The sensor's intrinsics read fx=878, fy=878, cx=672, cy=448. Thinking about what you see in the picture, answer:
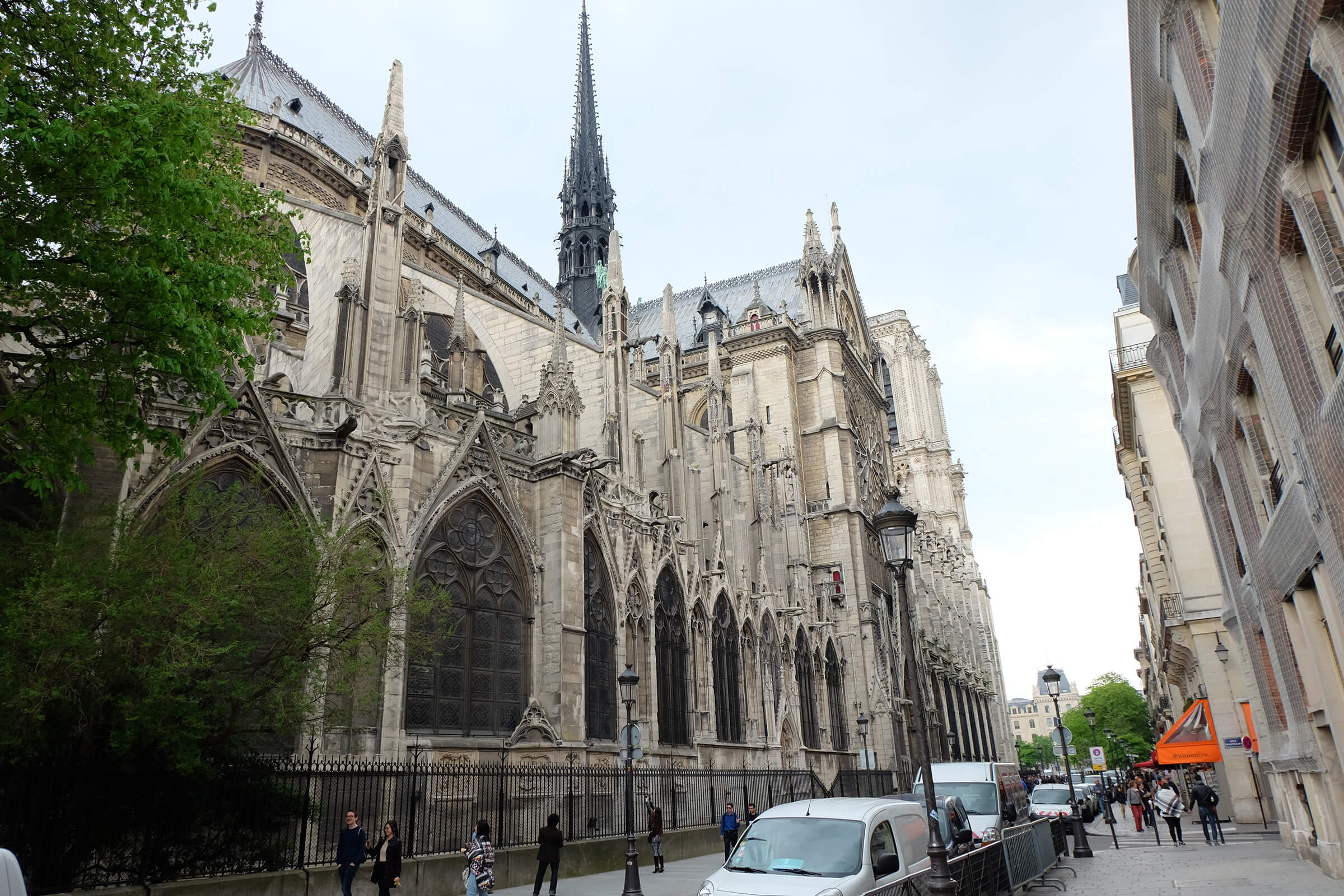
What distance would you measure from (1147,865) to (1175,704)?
36326mm

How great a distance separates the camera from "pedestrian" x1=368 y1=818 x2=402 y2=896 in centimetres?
1036

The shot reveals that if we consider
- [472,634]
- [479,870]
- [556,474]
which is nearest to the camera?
[479,870]

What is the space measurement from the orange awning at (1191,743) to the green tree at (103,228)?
76.5ft

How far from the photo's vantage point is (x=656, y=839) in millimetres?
16656

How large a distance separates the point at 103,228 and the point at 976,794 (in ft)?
57.0

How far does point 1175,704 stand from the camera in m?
47.1

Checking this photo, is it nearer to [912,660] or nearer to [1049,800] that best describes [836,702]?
[1049,800]

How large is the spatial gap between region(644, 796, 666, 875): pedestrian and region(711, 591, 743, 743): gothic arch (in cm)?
815

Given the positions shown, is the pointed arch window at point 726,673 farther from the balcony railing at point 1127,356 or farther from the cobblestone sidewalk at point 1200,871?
the balcony railing at point 1127,356

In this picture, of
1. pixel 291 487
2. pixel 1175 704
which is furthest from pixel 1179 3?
pixel 1175 704

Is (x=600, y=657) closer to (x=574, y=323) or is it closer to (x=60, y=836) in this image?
(x=60, y=836)

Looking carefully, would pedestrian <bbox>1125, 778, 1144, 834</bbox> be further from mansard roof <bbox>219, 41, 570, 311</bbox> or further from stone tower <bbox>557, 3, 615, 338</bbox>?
stone tower <bbox>557, 3, 615, 338</bbox>

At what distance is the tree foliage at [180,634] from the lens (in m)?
9.52

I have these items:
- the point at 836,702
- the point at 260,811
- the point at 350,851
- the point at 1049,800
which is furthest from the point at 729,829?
the point at 836,702
